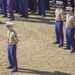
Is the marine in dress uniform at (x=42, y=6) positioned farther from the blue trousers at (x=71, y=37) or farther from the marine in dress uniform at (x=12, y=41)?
the marine in dress uniform at (x=12, y=41)

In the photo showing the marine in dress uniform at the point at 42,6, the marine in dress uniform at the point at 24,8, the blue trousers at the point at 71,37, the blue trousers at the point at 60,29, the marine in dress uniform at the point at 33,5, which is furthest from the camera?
the marine in dress uniform at the point at 33,5

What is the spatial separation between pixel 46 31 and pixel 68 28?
2800 mm

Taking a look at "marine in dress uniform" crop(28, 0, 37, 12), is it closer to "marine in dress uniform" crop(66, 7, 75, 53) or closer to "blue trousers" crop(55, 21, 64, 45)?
"blue trousers" crop(55, 21, 64, 45)

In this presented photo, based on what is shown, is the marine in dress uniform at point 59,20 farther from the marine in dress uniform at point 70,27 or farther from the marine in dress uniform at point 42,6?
the marine in dress uniform at point 42,6

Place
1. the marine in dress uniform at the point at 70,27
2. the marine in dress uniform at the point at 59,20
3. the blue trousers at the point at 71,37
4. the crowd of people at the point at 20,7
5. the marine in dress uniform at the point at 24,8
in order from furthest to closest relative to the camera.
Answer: the marine in dress uniform at the point at 24,8 < the crowd of people at the point at 20,7 < the marine in dress uniform at the point at 59,20 < the blue trousers at the point at 71,37 < the marine in dress uniform at the point at 70,27

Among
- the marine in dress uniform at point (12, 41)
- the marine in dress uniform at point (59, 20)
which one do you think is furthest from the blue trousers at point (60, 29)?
the marine in dress uniform at point (12, 41)

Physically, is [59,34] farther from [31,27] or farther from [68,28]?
[31,27]

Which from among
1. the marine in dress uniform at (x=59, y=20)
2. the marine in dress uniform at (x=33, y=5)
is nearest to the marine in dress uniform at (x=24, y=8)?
the marine in dress uniform at (x=33, y=5)

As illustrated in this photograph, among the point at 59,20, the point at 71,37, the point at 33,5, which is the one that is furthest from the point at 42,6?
the point at 71,37

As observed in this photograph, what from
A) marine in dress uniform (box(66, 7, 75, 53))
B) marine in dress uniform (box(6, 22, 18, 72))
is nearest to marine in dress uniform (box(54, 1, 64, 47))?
marine in dress uniform (box(66, 7, 75, 53))

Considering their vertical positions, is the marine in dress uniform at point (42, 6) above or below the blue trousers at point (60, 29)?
above

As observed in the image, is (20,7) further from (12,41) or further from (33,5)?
(12,41)

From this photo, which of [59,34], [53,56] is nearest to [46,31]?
[59,34]

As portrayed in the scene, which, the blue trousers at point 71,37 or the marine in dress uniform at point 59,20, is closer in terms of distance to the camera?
the blue trousers at point 71,37
